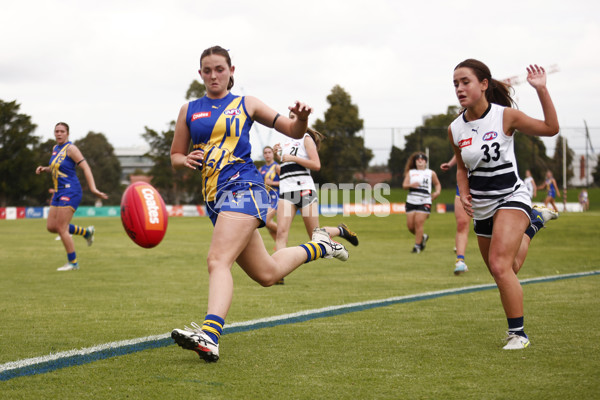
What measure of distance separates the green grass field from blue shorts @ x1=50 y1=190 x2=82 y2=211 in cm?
124

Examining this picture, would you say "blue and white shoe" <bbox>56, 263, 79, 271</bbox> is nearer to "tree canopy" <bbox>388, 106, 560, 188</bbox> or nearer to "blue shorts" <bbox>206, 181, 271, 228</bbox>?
"blue shorts" <bbox>206, 181, 271, 228</bbox>

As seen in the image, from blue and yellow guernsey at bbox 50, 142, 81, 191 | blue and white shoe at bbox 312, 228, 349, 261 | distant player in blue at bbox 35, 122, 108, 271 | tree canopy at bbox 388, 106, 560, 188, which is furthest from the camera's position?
tree canopy at bbox 388, 106, 560, 188

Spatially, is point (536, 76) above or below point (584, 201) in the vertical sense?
above

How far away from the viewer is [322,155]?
54.6 m

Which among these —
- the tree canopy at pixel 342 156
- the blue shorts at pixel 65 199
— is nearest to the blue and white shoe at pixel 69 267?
the blue shorts at pixel 65 199

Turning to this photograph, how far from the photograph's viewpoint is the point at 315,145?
9.91m

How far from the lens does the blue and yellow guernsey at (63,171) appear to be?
473 inches

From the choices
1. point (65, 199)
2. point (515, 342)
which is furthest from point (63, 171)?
point (515, 342)

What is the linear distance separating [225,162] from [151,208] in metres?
0.81

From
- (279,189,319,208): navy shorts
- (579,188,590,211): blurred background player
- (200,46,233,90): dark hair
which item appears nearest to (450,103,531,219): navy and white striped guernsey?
(200,46,233,90): dark hair

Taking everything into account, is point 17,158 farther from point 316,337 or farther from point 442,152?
point 316,337

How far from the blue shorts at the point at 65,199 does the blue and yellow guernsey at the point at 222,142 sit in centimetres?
754

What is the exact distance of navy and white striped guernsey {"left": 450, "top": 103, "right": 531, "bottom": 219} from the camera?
16.9ft

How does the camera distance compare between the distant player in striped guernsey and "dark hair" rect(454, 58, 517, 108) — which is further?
"dark hair" rect(454, 58, 517, 108)
